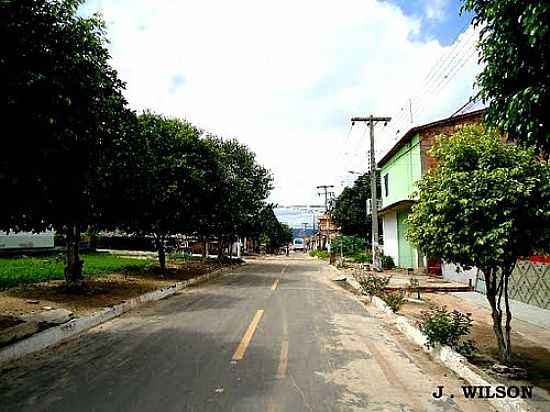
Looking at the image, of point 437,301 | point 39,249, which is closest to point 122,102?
point 437,301

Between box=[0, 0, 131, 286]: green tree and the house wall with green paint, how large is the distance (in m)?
19.7

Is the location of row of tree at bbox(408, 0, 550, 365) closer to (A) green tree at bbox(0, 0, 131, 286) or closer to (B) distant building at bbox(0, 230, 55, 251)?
(A) green tree at bbox(0, 0, 131, 286)

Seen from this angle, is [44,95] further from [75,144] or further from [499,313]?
[499,313]

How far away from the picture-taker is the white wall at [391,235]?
36.0 m

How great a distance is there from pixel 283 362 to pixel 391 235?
30739mm

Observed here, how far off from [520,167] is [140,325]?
28.5 feet

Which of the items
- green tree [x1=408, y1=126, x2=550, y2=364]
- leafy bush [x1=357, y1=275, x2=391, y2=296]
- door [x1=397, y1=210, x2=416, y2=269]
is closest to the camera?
green tree [x1=408, y1=126, x2=550, y2=364]

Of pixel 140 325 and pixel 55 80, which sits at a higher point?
pixel 55 80

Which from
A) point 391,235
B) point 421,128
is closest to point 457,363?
point 421,128

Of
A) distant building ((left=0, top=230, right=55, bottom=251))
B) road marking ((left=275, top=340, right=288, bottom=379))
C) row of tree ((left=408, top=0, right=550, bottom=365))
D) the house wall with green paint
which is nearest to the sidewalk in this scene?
row of tree ((left=408, top=0, right=550, bottom=365))

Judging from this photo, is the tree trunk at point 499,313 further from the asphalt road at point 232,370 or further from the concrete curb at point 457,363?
the asphalt road at point 232,370

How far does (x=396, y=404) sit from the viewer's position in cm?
609

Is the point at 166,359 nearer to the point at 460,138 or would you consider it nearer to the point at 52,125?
the point at 52,125

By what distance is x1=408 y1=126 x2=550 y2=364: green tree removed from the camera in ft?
23.6
